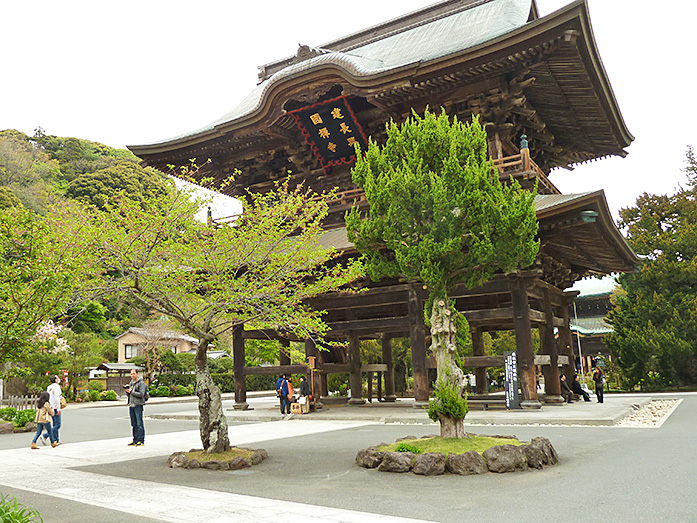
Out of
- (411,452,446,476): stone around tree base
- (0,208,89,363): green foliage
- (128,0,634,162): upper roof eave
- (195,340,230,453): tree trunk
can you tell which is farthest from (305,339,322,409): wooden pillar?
(0,208,89,363): green foliage

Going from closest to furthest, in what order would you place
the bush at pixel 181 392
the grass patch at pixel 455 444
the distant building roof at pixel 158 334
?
the grass patch at pixel 455 444
the bush at pixel 181 392
the distant building roof at pixel 158 334

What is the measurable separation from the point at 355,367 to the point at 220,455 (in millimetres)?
11492

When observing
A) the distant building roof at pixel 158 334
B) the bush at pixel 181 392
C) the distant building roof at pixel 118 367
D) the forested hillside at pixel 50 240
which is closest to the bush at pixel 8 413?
the forested hillside at pixel 50 240

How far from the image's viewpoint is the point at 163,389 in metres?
40.5

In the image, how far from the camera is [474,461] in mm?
7676

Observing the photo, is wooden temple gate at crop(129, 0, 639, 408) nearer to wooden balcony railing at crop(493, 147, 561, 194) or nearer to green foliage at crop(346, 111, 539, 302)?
wooden balcony railing at crop(493, 147, 561, 194)

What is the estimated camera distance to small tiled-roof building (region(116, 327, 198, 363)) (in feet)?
145

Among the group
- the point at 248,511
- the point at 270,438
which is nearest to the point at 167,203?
the point at 248,511

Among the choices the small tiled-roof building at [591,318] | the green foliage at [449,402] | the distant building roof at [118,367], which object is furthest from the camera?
the distant building roof at [118,367]

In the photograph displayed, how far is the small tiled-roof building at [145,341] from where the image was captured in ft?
145

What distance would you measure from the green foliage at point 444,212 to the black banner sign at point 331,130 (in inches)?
309

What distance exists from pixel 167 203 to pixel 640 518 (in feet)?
25.9

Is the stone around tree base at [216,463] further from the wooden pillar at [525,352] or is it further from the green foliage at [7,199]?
the green foliage at [7,199]

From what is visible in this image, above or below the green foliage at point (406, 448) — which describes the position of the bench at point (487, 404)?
below
